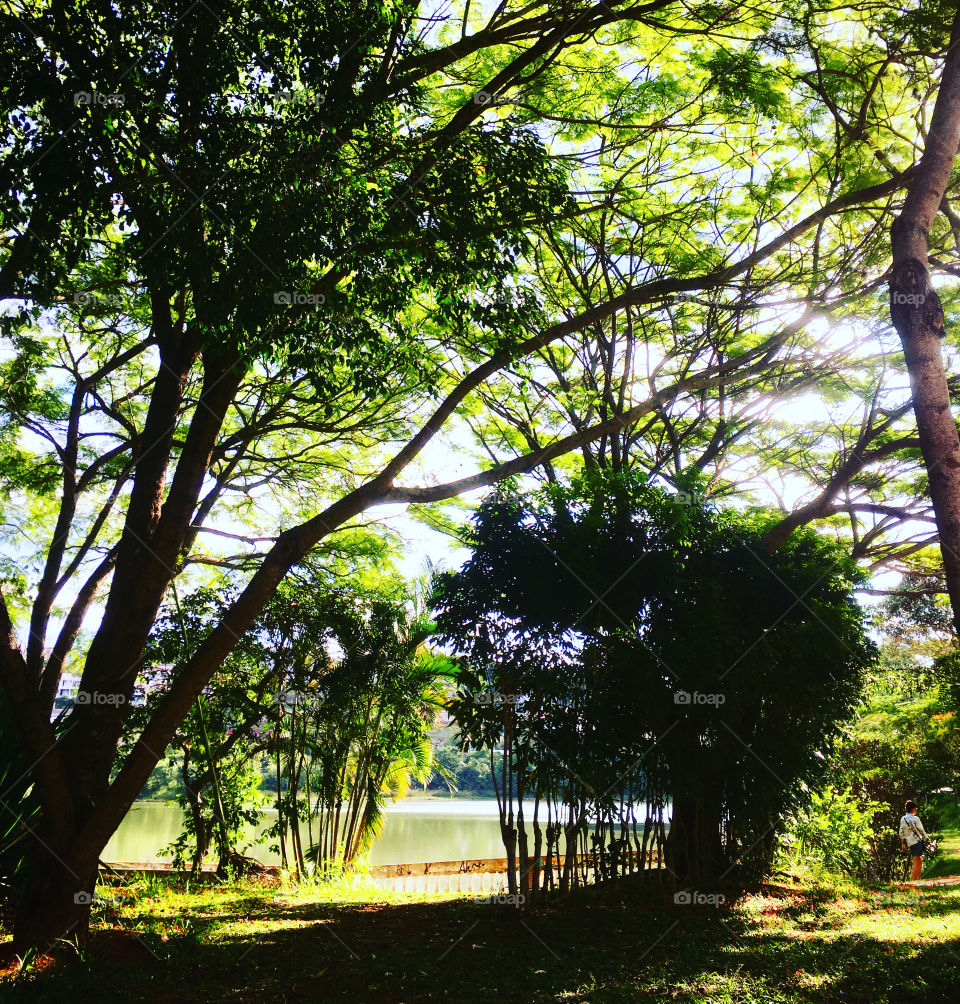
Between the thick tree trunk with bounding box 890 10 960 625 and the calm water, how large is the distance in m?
14.2

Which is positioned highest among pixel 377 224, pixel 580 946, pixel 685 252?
pixel 685 252

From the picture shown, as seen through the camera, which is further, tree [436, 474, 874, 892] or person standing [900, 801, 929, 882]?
person standing [900, 801, 929, 882]

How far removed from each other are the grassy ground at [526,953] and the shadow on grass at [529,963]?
0.01 meters

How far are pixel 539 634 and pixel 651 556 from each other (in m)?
1.12

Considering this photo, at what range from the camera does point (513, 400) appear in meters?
10.7

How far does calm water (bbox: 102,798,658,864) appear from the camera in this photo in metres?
21.5

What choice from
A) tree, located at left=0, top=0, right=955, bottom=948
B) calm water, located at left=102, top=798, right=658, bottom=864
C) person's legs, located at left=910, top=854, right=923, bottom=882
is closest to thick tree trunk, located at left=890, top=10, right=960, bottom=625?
tree, located at left=0, top=0, right=955, bottom=948

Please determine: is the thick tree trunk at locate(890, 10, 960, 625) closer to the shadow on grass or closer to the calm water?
the shadow on grass

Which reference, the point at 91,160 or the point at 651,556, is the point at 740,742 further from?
the point at 91,160

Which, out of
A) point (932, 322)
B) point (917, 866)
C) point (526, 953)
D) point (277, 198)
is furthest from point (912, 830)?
point (277, 198)

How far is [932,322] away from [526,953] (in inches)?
178

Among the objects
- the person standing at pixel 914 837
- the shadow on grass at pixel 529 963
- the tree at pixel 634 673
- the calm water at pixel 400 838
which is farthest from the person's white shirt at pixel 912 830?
the calm water at pixel 400 838

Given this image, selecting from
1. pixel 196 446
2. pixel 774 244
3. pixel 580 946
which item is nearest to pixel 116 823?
pixel 196 446

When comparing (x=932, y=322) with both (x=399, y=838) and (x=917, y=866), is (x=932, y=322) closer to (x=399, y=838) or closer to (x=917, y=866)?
(x=917, y=866)
